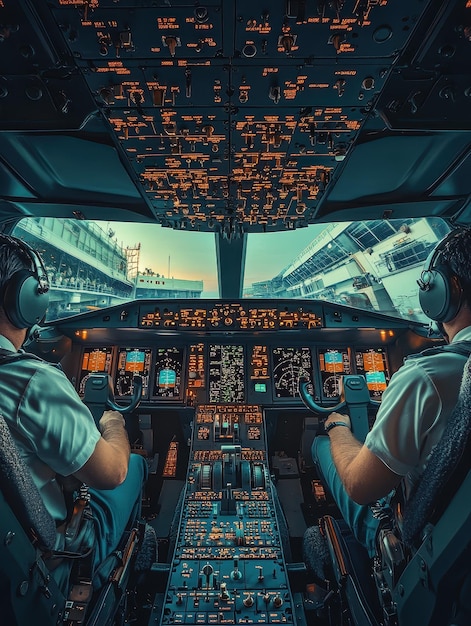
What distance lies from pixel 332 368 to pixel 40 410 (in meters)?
2.60

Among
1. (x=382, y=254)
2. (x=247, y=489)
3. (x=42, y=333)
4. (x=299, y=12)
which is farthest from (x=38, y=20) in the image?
(x=382, y=254)

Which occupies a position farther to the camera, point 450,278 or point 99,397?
point 99,397

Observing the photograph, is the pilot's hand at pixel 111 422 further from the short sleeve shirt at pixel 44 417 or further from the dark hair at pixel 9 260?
the dark hair at pixel 9 260

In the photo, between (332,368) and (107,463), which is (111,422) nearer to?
(107,463)

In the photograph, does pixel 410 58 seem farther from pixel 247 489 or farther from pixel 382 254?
pixel 382 254

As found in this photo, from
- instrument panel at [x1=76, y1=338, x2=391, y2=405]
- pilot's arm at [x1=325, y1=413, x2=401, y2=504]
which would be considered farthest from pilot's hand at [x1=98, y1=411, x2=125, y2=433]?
instrument panel at [x1=76, y1=338, x2=391, y2=405]

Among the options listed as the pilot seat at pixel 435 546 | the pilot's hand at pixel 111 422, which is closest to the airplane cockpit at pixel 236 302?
the pilot seat at pixel 435 546

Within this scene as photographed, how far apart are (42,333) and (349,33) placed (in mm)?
2714

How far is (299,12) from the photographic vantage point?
1061 mm

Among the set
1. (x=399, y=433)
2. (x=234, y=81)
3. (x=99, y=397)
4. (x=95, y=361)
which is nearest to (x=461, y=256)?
(x=399, y=433)

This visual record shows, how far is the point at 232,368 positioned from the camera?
123 inches

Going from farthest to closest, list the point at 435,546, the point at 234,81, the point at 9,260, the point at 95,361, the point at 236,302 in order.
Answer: the point at 95,361 < the point at 236,302 < the point at 234,81 < the point at 9,260 < the point at 435,546

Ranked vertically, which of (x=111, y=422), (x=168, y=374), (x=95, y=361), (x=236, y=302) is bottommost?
(x=111, y=422)

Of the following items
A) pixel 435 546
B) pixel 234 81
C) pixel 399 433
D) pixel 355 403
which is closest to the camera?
pixel 435 546
